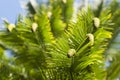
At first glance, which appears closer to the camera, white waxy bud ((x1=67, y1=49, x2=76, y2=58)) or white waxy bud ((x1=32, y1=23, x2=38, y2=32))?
white waxy bud ((x1=67, y1=49, x2=76, y2=58))

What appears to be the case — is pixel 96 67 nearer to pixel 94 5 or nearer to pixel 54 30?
pixel 54 30

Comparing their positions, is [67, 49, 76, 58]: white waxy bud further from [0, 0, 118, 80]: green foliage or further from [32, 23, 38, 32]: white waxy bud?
[32, 23, 38, 32]: white waxy bud

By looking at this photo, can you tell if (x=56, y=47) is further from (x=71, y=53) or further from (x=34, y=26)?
(x=34, y=26)

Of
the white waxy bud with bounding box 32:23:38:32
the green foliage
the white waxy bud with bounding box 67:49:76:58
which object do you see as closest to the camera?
the white waxy bud with bounding box 67:49:76:58

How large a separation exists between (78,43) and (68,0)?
2993 millimetres

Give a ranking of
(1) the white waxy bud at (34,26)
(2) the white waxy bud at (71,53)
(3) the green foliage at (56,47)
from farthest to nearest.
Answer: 1. (1) the white waxy bud at (34,26)
2. (3) the green foliage at (56,47)
3. (2) the white waxy bud at (71,53)

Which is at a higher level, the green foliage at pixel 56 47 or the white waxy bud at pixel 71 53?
the green foliage at pixel 56 47

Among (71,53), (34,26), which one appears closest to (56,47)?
(71,53)

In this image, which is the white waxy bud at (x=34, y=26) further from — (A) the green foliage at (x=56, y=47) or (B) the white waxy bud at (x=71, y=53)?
(B) the white waxy bud at (x=71, y=53)

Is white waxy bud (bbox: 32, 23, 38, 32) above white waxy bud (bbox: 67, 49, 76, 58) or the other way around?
above

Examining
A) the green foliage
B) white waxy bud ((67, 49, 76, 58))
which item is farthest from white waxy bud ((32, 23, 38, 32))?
white waxy bud ((67, 49, 76, 58))

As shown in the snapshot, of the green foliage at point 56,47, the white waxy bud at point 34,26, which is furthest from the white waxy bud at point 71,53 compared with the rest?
the white waxy bud at point 34,26

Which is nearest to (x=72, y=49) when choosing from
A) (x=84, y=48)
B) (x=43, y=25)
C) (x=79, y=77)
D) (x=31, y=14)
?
(x=84, y=48)

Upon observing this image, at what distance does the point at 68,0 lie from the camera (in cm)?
706
